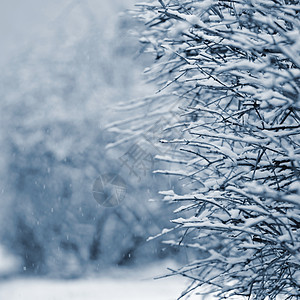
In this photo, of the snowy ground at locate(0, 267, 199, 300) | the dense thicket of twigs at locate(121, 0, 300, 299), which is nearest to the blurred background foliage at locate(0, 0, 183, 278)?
the snowy ground at locate(0, 267, 199, 300)

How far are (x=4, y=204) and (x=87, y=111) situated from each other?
2.38 metres

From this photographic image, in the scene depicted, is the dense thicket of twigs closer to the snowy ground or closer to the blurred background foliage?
the blurred background foliage

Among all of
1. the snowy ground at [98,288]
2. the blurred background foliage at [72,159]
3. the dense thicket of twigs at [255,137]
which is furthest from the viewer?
the blurred background foliage at [72,159]

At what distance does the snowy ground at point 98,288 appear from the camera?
308 inches

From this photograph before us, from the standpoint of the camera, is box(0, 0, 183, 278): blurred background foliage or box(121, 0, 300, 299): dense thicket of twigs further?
box(0, 0, 183, 278): blurred background foliage

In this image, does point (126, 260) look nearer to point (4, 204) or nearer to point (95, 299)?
point (95, 299)

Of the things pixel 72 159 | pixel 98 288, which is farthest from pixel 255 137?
pixel 98 288

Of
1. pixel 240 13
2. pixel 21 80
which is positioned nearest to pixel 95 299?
pixel 21 80

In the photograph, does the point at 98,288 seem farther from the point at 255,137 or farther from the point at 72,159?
the point at 255,137

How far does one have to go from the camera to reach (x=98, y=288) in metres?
8.17

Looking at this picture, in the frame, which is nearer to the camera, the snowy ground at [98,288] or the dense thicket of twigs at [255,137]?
the dense thicket of twigs at [255,137]

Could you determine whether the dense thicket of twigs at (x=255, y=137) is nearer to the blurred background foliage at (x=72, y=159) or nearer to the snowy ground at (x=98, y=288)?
the blurred background foliage at (x=72, y=159)

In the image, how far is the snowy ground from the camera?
308 inches

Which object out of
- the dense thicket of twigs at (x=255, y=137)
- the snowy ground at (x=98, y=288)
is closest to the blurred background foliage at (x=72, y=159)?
the snowy ground at (x=98, y=288)
